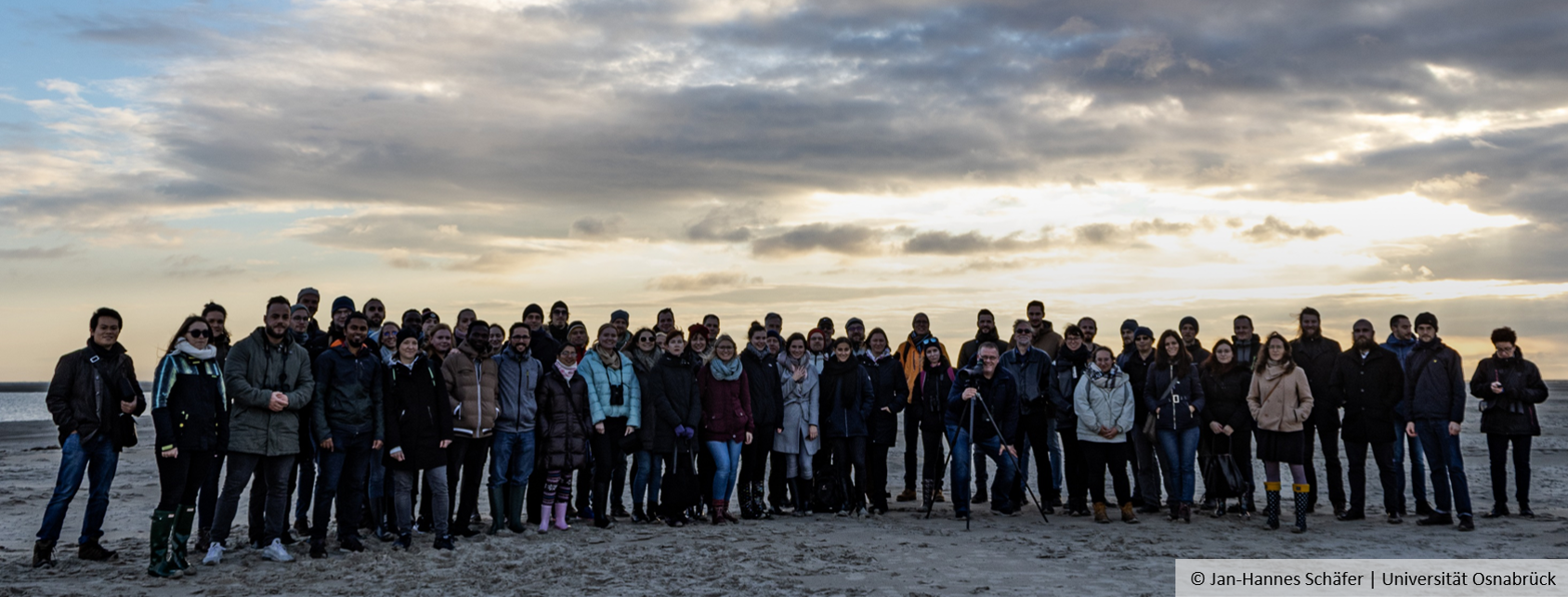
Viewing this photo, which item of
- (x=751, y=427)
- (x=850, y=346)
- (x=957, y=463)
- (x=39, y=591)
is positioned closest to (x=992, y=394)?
(x=957, y=463)

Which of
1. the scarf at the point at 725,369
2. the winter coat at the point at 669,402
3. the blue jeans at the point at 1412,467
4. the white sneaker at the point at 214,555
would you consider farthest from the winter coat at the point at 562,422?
the blue jeans at the point at 1412,467

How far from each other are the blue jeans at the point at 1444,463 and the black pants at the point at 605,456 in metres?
8.12

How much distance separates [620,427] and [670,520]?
1.08 metres

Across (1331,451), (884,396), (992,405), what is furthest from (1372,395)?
(884,396)

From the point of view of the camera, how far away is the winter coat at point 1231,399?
1049 centimetres

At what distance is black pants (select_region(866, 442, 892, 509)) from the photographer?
11.3 m

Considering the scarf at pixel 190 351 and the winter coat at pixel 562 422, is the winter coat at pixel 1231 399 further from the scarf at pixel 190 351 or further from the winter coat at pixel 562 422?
the scarf at pixel 190 351

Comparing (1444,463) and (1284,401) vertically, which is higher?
(1284,401)

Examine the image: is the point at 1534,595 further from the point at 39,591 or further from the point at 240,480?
the point at 39,591

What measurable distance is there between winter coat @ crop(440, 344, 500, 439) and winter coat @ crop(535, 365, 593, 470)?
55 cm

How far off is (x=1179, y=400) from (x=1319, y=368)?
6.41 ft

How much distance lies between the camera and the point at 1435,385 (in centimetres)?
1051

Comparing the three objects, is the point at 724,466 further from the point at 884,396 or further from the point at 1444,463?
the point at 1444,463

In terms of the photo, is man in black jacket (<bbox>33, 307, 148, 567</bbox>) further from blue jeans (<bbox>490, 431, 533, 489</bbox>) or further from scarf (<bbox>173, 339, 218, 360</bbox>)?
blue jeans (<bbox>490, 431, 533, 489</bbox>)
